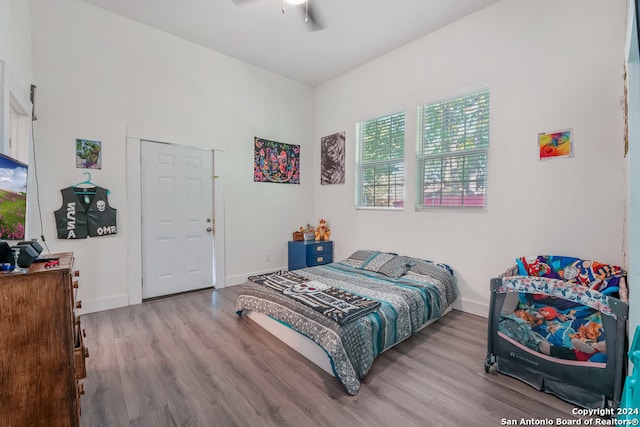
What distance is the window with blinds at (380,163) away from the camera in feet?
12.5

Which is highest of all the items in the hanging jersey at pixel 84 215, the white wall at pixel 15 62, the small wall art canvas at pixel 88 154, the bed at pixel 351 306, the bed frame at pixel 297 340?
the white wall at pixel 15 62

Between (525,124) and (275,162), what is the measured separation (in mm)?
3314

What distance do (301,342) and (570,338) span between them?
1.82 metres

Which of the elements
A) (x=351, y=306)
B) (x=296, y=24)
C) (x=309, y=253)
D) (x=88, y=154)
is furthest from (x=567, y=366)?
(x=88, y=154)

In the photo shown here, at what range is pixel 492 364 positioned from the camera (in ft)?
6.59

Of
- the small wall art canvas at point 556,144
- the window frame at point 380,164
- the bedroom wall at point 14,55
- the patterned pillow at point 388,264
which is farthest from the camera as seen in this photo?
the window frame at point 380,164

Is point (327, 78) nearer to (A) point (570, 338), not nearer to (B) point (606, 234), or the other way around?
(B) point (606, 234)

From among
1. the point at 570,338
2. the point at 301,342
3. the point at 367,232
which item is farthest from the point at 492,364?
the point at 367,232

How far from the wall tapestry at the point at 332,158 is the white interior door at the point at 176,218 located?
186cm

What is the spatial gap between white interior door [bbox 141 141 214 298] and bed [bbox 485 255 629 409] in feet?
11.3

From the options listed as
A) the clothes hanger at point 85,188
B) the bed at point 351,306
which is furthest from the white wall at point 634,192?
the clothes hanger at point 85,188

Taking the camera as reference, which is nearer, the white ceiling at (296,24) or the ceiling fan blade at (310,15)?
the ceiling fan blade at (310,15)

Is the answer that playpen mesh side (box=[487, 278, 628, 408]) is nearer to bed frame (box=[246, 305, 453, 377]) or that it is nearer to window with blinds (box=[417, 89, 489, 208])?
bed frame (box=[246, 305, 453, 377])

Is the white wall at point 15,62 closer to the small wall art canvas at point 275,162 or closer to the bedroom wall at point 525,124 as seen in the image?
the small wall art canvas at point 275,162
